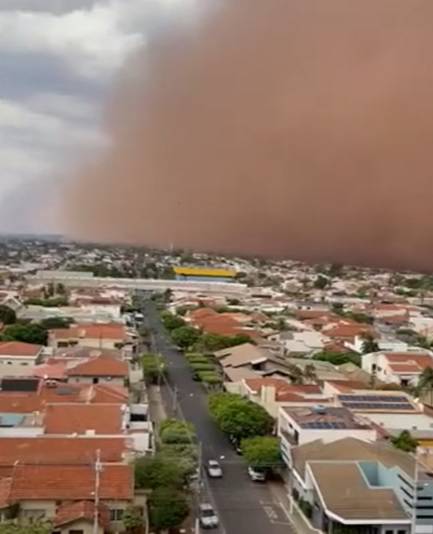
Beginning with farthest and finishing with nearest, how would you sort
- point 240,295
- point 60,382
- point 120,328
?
1. point 240,295
2. point 120,328
3. point 60,382

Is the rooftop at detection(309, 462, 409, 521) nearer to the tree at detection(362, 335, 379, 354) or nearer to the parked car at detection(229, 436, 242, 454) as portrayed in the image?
the parked car at detection(229, 436, 242, 454)

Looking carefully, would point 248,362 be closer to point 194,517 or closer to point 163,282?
point 194,517

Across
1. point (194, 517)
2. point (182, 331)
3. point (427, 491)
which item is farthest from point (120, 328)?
point (427, 491)

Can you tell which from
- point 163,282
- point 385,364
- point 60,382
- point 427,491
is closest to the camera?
point 427,491

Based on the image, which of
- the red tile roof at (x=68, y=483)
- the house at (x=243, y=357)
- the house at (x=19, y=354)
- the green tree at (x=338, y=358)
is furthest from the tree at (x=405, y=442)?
the green tree at (x=338, y=358)

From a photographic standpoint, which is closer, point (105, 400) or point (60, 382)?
point (105, 400)

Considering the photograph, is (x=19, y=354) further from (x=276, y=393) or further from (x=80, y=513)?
(x=80, y=513)

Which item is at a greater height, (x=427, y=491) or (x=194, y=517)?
(x=427, y=491)
